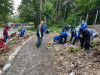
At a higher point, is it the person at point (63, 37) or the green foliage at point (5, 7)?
the green foliage at point (5, 7)

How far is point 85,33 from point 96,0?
1557 centimetres

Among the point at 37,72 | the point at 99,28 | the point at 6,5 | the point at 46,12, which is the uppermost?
the point at 6,5

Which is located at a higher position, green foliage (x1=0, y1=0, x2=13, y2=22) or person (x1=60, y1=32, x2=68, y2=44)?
green foliage (x1=0, y1=0, x2=13, y2=22)

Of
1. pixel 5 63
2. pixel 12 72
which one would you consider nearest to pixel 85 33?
pixel 12 72

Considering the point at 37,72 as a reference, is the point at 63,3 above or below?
above

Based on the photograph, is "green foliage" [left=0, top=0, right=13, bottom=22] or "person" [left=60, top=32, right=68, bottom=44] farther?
"green foliage" [left=0, top=0, right=13, bottom=22]

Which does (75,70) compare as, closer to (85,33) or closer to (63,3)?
(85,33)

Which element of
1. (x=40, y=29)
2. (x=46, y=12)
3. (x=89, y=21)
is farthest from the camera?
(x=46, y=12)

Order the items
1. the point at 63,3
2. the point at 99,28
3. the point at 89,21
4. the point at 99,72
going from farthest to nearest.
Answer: the point at 63,3 → the point at 89,21 → the point at 99,28 → the point at 99,72

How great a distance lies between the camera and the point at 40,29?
500cm

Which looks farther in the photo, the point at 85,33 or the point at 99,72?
the point at 85,33

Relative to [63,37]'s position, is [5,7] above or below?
above

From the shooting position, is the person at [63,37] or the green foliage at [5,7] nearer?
the person at [63,37]

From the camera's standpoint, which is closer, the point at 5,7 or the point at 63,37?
the point at 63,37
